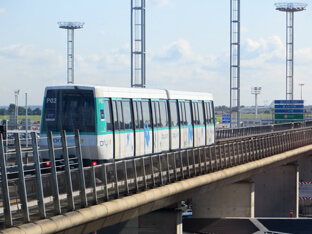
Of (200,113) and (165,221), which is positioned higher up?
(200,113)

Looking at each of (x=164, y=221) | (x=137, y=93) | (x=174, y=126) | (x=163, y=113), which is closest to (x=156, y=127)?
(x=163, y=113)

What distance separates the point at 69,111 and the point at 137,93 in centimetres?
375

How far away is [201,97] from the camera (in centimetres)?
3509

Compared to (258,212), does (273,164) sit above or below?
above

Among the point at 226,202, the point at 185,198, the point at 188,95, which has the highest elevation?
the point at 188,95

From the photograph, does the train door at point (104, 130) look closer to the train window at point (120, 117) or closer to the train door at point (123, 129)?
the train door at point (123, 129)

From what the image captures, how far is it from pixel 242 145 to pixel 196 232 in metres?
5.88

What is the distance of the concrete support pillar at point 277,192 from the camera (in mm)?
48844

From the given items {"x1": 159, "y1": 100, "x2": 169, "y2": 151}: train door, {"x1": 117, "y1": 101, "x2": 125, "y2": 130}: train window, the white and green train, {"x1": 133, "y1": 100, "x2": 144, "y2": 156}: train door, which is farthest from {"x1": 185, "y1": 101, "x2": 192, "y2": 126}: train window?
{"x1": 117, "y1": 101, "x2": 125, "y2": 130}: train window

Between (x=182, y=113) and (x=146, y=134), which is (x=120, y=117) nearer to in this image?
(x=146, y=134)

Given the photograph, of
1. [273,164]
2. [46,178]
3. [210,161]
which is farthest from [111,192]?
[273,164]

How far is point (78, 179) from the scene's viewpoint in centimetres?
1614

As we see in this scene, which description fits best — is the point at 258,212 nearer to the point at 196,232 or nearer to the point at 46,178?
the point at 196,232

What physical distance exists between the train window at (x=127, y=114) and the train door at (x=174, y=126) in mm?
5136
